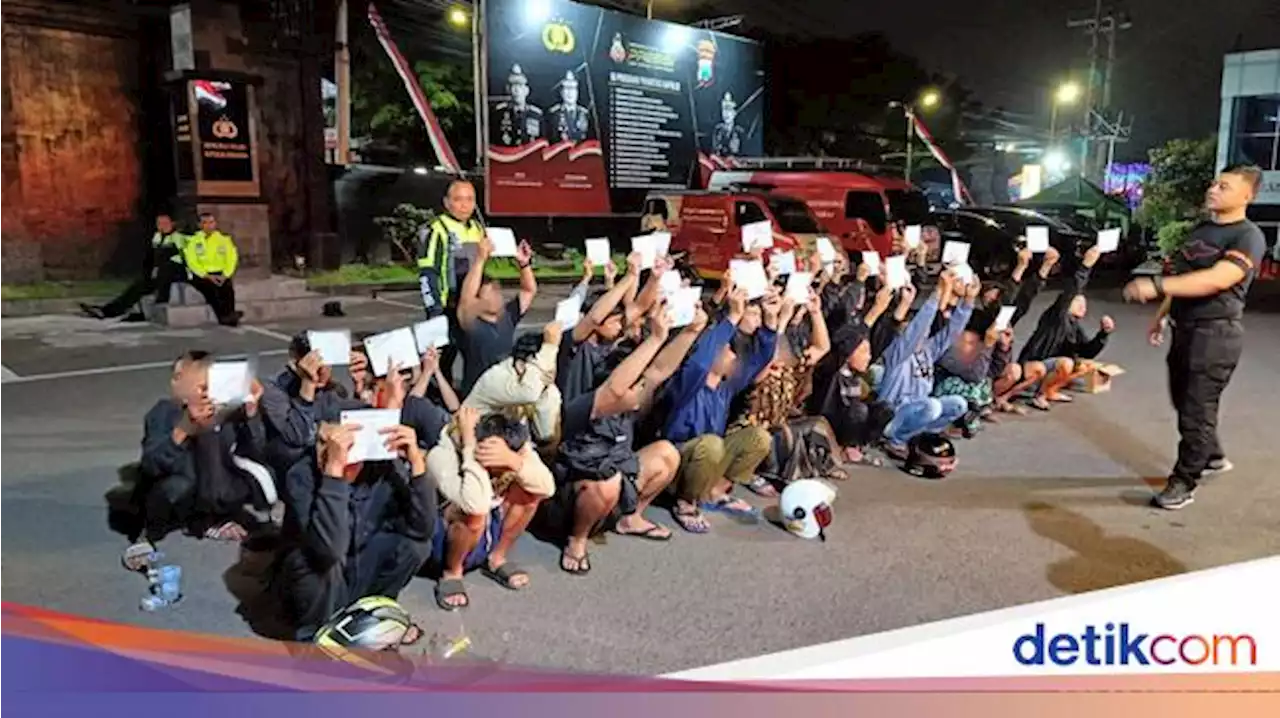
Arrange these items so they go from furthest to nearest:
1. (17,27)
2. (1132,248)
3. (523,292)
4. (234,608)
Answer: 1. (1132,248)
2. (17,27)
3. (523,292)
4. (234,608)

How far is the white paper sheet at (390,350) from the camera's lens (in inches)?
139

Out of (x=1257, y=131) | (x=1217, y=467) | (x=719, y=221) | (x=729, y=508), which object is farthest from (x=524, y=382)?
(x=1257, y=131)

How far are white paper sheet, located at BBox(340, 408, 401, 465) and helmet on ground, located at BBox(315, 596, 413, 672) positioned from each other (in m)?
0.48

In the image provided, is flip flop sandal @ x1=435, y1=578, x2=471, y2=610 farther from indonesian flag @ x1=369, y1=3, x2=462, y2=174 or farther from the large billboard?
indonesian flag @ x1=369, y1=3, x2=462, y2=174

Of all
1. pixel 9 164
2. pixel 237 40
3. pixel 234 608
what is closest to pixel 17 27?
pixel 9 164

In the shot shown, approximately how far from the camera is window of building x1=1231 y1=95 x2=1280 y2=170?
27.0 m

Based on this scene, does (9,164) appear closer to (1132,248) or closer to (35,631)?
(35,631)

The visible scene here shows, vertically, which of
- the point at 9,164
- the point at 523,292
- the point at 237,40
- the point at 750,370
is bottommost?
the point at 750,370

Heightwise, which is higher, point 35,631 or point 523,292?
point 523,292

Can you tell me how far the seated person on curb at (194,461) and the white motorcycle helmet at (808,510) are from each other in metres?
2.42

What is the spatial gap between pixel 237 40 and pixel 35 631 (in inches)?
473

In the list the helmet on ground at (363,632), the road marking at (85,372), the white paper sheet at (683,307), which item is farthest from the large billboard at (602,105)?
the helmet on ground at (363,632)

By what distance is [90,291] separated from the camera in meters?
13.7

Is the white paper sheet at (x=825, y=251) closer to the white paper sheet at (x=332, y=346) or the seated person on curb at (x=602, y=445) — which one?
the seated person on curb at (x=602, y=445)
